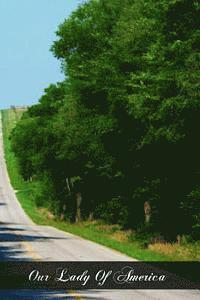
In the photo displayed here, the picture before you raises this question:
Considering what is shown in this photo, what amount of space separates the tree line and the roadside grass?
49.6 inches

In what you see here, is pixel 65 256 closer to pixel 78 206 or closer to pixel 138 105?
pixel 138 105

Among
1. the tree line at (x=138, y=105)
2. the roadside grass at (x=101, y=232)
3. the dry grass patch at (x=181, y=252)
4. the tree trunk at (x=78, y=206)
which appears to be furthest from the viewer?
the tree trunk at (x=78, y=206)

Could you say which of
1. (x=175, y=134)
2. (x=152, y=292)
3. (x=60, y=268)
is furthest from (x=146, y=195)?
(x=152, y=292)

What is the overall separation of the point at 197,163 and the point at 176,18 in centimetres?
919

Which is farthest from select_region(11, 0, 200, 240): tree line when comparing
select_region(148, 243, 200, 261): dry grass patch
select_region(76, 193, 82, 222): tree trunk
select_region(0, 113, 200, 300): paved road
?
select_region(76, 193, 82, 222): tree trunk

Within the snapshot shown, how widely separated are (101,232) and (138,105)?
59.3 ft

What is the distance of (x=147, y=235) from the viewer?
3378 cm

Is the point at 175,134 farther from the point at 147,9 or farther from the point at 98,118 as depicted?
the point at 98,118

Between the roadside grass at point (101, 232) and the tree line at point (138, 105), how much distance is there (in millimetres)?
1260

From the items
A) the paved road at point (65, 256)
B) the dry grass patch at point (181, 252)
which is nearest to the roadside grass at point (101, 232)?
the dry grass patch at point (181, 252)

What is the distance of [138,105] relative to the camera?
2494 centimetres

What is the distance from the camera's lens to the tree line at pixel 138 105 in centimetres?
2350

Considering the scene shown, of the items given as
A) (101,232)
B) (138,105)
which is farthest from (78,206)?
(138,105)

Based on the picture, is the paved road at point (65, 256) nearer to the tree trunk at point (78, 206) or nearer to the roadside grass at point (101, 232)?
the roadside grass at point (101, 232)
